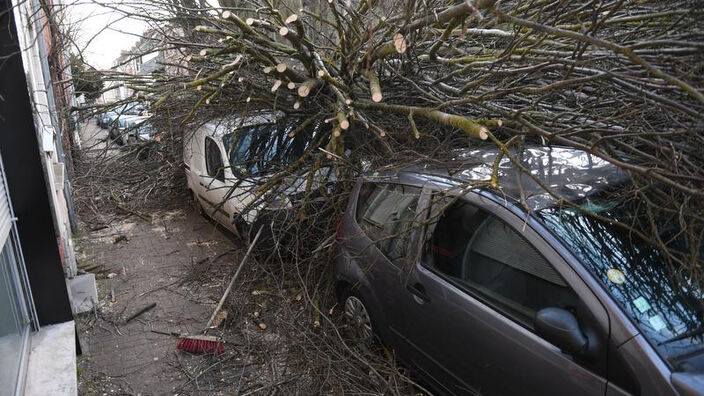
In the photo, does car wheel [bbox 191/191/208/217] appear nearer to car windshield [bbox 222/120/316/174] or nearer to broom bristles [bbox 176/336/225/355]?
car windshield [bbox 222/120/316/174]

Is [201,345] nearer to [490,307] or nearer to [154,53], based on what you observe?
[490,307]

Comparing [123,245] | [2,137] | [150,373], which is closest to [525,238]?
[150,373]

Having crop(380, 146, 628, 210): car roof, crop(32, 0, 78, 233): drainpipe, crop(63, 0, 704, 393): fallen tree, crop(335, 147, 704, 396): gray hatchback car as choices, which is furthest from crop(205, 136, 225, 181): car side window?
crop(380, 146, 628, 210): car roof

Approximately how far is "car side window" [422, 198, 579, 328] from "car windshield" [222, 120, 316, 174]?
2.31 m

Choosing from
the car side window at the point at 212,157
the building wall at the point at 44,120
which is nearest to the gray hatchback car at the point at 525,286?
the building wall at the point at 44,120

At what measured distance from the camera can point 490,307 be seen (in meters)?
2.78

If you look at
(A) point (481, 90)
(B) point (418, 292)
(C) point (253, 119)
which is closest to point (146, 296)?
(C) point (253, 119)

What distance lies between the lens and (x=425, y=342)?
3.24 metres

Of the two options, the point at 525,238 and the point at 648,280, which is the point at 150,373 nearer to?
the point at 525,238

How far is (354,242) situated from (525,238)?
159 centimetres

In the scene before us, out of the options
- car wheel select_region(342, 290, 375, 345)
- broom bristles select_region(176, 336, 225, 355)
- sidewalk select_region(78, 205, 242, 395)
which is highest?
car wheel select_region(342, 290, 375, 345)

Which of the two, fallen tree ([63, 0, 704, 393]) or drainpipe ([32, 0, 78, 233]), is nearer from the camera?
fallen tree ([63, 0, 704, 393])

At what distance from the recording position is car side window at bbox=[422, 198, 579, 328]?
2.59 m

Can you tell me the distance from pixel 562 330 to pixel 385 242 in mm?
1582
